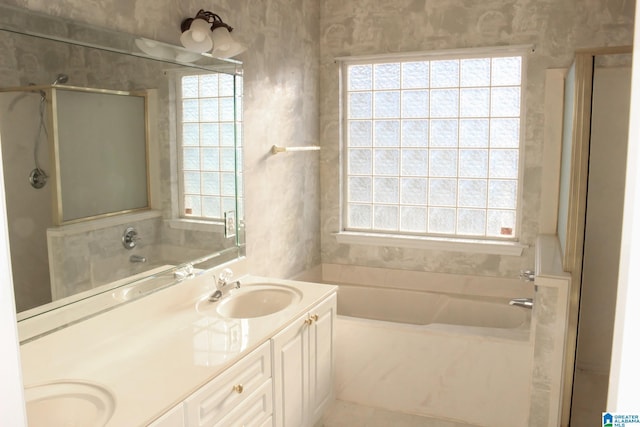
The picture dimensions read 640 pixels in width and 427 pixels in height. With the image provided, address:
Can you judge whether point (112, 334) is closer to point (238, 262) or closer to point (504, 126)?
point (238, 262)

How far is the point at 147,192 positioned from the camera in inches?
92.1

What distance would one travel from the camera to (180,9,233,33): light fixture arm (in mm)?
2541

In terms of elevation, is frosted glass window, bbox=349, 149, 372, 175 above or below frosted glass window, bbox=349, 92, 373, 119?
below

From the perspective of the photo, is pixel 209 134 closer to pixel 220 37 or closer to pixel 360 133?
pixel 220 37

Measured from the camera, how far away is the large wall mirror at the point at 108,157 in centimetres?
175

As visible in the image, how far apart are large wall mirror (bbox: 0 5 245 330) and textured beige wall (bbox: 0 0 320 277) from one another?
200 millimetres

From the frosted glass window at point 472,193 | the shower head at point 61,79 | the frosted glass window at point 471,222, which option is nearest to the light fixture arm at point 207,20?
the shower head at point 61,79

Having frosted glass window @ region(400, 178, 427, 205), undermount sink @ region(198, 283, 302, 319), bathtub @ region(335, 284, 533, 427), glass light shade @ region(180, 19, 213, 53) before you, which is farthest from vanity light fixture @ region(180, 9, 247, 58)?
frosted glass window @ region(400, 178, 427, 205)

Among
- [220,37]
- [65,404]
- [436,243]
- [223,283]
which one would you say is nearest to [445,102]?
[436,243]

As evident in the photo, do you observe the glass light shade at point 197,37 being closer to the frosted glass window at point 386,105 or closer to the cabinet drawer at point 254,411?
the cabinet drawer at point 254,411

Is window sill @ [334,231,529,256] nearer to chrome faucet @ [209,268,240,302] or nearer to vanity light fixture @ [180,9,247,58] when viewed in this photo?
chrome faucet @ [209,268,240,302]

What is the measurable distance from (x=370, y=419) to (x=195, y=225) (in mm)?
1514

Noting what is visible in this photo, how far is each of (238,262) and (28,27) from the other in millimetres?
1634

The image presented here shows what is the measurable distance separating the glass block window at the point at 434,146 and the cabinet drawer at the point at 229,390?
2209 mm
